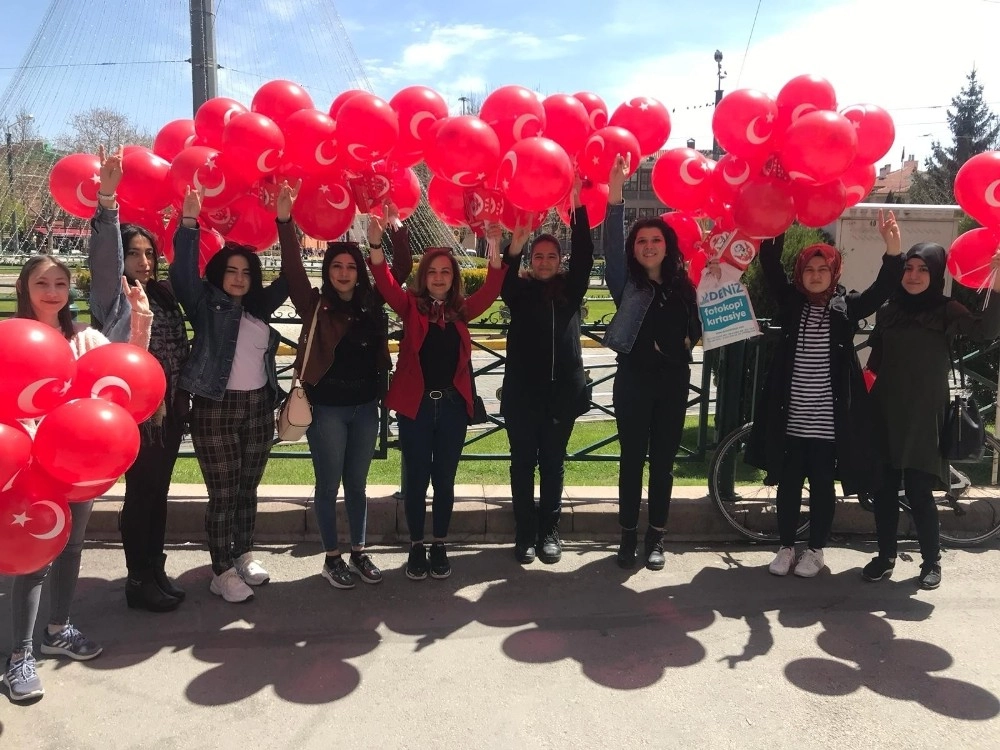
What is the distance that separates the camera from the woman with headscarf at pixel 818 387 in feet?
12.7

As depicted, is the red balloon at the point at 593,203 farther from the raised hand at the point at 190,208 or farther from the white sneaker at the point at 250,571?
the white sneaker at the point at 250,571

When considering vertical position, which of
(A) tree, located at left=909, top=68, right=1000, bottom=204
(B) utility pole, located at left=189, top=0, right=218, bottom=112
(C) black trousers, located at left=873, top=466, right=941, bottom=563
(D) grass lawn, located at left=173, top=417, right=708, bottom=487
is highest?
(A) tree, located at left=909, top=68, right=1000, bottom=204

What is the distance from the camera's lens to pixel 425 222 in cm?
782

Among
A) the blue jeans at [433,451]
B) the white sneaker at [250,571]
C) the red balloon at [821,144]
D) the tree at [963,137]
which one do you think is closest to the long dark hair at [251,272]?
the blue jeans at [433,451]

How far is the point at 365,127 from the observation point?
3453 millimetres

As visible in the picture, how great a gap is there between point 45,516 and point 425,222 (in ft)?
19.4

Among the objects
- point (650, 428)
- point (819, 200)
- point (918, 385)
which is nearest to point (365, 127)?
point (650, 428)

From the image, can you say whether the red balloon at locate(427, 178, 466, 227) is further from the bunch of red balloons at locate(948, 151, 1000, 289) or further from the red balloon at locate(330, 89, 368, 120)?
the bunch of red balloons at locate(948, 151, 1000, 289)

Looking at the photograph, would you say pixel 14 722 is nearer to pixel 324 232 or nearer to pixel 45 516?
pixel 45 516

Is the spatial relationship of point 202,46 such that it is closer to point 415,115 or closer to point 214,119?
point 214,119

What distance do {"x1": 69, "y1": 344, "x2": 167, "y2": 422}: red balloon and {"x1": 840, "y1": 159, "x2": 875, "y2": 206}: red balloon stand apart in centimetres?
343

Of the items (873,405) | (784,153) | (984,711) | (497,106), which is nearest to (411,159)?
(497,106)

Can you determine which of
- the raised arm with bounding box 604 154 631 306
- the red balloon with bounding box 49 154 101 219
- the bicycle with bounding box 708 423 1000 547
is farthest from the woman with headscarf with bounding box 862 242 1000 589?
the red balloon with bounding box 49 154 101 219

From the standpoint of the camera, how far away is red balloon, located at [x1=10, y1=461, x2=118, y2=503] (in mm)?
2322
